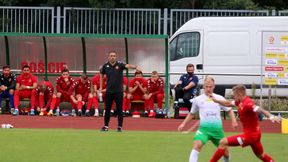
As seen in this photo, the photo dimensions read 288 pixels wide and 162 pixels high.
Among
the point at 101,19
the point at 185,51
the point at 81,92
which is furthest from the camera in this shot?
the point at 101,19

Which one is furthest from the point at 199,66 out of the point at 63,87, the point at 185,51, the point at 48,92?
the point at 48,92

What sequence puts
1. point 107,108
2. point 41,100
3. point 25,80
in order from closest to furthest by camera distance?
point 107,108 < point 41,100 < point 25,80

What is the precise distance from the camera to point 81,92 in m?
28.4

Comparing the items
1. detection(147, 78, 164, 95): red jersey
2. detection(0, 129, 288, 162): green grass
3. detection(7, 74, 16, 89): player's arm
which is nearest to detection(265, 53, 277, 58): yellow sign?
detection(147, 78, 164, 95): red jersey

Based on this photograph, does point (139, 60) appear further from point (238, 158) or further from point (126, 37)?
point (238, 158)

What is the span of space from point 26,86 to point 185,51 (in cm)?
701

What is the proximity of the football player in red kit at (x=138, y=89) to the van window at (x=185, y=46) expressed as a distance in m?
4.17

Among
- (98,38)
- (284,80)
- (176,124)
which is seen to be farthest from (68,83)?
(284,80)

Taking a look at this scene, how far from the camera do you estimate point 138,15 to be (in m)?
36.5

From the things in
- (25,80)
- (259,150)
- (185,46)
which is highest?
(185,46)

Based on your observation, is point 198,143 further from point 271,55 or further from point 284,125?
point 271,55

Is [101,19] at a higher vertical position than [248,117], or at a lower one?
higher

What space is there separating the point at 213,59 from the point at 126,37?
424cm

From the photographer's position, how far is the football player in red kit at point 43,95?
28.2 metres
